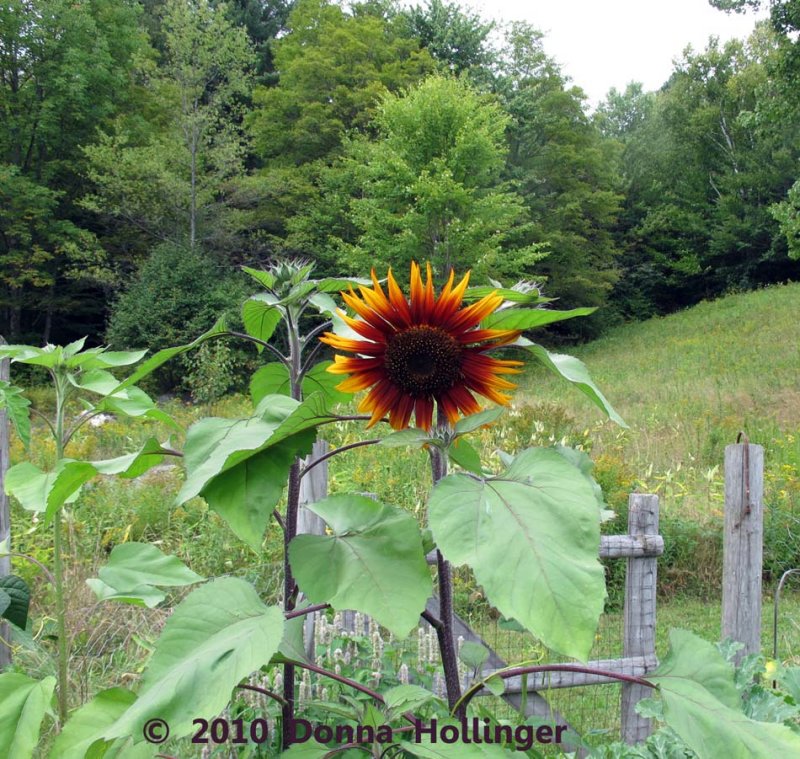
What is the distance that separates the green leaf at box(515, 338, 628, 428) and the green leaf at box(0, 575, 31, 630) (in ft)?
3.50

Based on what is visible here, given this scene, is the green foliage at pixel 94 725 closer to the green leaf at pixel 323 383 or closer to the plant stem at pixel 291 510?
the plant stem at pixel 291 510

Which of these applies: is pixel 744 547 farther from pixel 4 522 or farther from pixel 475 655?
pixel 4 522

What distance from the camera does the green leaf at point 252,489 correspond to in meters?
0.70

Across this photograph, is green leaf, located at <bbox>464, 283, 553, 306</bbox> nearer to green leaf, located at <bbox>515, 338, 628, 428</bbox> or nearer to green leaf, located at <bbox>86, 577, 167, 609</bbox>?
green leaf, located at <bbox>515, 338, 628, 428</bbox>

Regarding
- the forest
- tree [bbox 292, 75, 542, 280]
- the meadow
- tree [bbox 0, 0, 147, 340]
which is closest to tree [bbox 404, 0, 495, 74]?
the forest

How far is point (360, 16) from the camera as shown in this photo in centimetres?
2536

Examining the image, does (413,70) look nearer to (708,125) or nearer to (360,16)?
(360,16)

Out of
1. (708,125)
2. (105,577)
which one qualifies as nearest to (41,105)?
(105,577)

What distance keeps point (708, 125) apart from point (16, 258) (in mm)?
24747

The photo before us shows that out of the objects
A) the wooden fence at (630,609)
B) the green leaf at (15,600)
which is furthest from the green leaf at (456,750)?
the wooden fence at (630,609)

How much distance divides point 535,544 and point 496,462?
5217 millimetres

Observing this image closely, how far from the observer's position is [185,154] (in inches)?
680

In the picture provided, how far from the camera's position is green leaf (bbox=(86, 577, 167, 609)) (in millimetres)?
1128

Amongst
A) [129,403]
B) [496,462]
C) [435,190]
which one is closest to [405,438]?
[129,403]
